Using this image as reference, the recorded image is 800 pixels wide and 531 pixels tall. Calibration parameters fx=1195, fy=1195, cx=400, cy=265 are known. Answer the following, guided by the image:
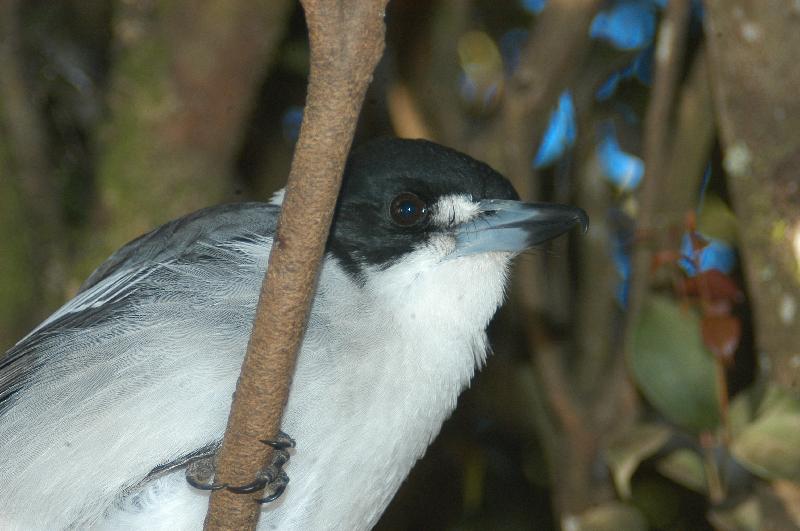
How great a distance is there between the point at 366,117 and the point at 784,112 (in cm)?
246

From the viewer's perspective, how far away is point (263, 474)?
2846 millimetres

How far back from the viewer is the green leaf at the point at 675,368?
3.75 meters

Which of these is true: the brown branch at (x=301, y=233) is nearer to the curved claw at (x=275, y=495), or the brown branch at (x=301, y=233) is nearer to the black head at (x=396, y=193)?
the curved claw at (x=275, y=495)

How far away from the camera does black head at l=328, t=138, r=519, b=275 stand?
3346 millimetres

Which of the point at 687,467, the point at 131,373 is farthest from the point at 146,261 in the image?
the point at 687,467

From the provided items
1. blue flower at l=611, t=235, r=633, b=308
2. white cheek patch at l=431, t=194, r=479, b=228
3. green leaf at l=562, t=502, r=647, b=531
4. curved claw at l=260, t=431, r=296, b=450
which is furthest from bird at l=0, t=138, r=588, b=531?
blue flower at l=611, t=235, r=633, b=308

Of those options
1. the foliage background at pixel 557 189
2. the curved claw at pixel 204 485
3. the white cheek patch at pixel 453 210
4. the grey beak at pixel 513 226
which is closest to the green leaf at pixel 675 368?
the foliage background at pixel 557 189

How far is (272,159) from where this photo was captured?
19.2 ft

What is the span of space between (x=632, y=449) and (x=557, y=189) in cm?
193

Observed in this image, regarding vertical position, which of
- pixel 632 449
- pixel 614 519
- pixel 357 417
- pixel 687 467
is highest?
pixel 357 417

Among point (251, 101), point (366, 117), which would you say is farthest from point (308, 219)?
point (366, 117)

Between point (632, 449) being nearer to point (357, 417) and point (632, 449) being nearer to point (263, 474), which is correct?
point (357, 417)

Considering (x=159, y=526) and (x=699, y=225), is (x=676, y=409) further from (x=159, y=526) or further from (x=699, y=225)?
(x=159, y=526)

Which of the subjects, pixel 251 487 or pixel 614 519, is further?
pixel 614 519
